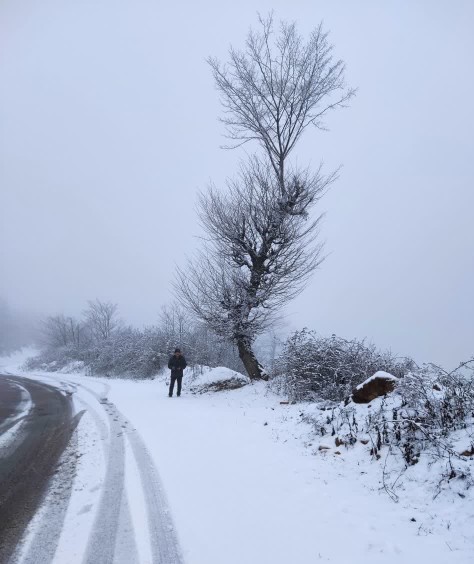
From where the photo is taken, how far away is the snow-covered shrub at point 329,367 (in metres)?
9.41

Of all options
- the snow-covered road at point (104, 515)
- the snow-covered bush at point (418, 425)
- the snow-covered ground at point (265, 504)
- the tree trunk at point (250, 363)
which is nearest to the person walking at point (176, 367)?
the tree trunk at point (250, 363)

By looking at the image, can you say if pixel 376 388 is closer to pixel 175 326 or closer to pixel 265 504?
pixel 265 504

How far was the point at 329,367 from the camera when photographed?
9.62m

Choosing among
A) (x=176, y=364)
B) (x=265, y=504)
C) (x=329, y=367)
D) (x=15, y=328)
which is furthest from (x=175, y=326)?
(x=15, y=328)

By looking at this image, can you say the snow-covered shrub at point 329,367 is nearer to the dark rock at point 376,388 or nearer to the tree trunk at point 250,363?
the tree trunk at point 250,363

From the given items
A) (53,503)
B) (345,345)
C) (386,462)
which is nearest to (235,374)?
(345,345)

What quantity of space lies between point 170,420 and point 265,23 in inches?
553

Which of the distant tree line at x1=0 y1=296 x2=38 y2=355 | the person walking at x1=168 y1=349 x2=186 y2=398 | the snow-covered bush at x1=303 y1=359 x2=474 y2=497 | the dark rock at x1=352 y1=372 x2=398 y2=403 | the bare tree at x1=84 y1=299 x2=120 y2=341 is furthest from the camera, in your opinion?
the distant tree line at x1=0 y1=296 x2=38 y2=355

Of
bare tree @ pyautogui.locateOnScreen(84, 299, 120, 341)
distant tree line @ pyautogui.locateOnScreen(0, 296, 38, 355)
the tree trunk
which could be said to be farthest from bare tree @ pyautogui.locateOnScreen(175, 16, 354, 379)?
distant tree line @ pyautogui.locateOnScreen(0, 296, 38, 355)

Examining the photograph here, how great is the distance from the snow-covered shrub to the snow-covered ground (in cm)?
288

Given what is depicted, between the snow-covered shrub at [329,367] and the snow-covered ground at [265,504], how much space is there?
9.44ft

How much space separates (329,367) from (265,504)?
6096mm

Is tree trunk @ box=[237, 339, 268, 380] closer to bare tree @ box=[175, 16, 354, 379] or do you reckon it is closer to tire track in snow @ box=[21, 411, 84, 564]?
bare tree @ box=[175, 16, 354, 379]

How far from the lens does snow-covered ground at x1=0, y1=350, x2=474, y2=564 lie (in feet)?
9.97
